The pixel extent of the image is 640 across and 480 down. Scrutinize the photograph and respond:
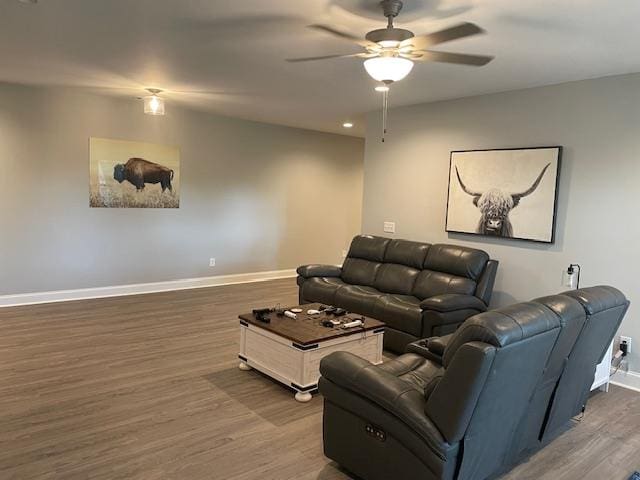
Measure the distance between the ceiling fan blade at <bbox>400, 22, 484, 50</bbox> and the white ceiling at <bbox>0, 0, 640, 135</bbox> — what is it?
8.5 inches

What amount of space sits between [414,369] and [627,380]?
Answer: 232 centimetres

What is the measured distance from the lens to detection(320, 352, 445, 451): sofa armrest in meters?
1.97

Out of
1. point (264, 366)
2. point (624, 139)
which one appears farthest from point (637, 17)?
point (264, 366)

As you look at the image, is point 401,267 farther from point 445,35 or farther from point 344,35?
point 445,35

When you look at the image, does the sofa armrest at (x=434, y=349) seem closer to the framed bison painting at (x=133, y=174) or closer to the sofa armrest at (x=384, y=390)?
the sofa armrest at (x=384, y=390)

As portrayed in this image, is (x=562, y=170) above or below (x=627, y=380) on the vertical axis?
above

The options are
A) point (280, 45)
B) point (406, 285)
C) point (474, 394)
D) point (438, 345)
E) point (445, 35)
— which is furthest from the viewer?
point (406, 285)

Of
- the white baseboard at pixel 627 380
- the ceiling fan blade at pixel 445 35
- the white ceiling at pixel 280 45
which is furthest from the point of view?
the white baseboard at pixel 627 380

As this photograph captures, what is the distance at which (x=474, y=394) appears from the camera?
184 cm

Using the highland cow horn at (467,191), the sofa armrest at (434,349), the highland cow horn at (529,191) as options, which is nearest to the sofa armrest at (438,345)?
the sofa armrest at (434,349)

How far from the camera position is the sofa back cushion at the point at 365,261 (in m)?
5.25

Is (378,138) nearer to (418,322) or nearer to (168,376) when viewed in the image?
(418,322)

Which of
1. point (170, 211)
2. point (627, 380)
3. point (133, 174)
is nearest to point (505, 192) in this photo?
point (627, 380)

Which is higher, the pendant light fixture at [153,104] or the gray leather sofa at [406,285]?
the pendant light fixture at [153,104]
